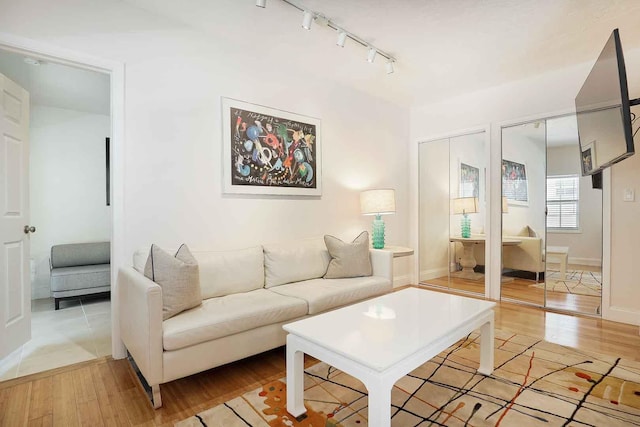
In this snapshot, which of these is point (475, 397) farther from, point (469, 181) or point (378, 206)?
point (469, 181)

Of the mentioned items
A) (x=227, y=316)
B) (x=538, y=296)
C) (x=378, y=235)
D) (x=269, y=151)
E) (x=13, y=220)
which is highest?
(x=269, y=151)

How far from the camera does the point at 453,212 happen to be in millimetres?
4254

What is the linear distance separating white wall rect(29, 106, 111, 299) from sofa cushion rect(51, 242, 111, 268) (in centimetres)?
43

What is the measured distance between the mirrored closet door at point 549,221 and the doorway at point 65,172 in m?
4.22

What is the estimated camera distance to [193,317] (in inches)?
76.1

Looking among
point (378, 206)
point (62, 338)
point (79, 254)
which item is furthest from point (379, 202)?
point (79, 254)

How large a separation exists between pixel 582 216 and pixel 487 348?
2183mm

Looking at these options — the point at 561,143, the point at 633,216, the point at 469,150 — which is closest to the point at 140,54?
the point at 469,150

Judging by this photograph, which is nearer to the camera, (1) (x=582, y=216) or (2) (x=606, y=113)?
(2) (x=606, y=113)

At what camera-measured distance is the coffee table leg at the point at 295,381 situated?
5.33 feet

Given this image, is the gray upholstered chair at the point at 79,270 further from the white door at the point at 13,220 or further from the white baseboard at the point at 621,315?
the white baseboard at the point at 621,315

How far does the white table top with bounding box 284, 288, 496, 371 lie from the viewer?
1.38 m

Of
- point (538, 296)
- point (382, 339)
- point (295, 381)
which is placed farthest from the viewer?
point (538, 296)

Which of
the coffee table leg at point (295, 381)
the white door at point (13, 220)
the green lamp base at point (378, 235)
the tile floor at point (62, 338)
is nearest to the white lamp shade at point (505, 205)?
the green lamp base at point (378, 235)
